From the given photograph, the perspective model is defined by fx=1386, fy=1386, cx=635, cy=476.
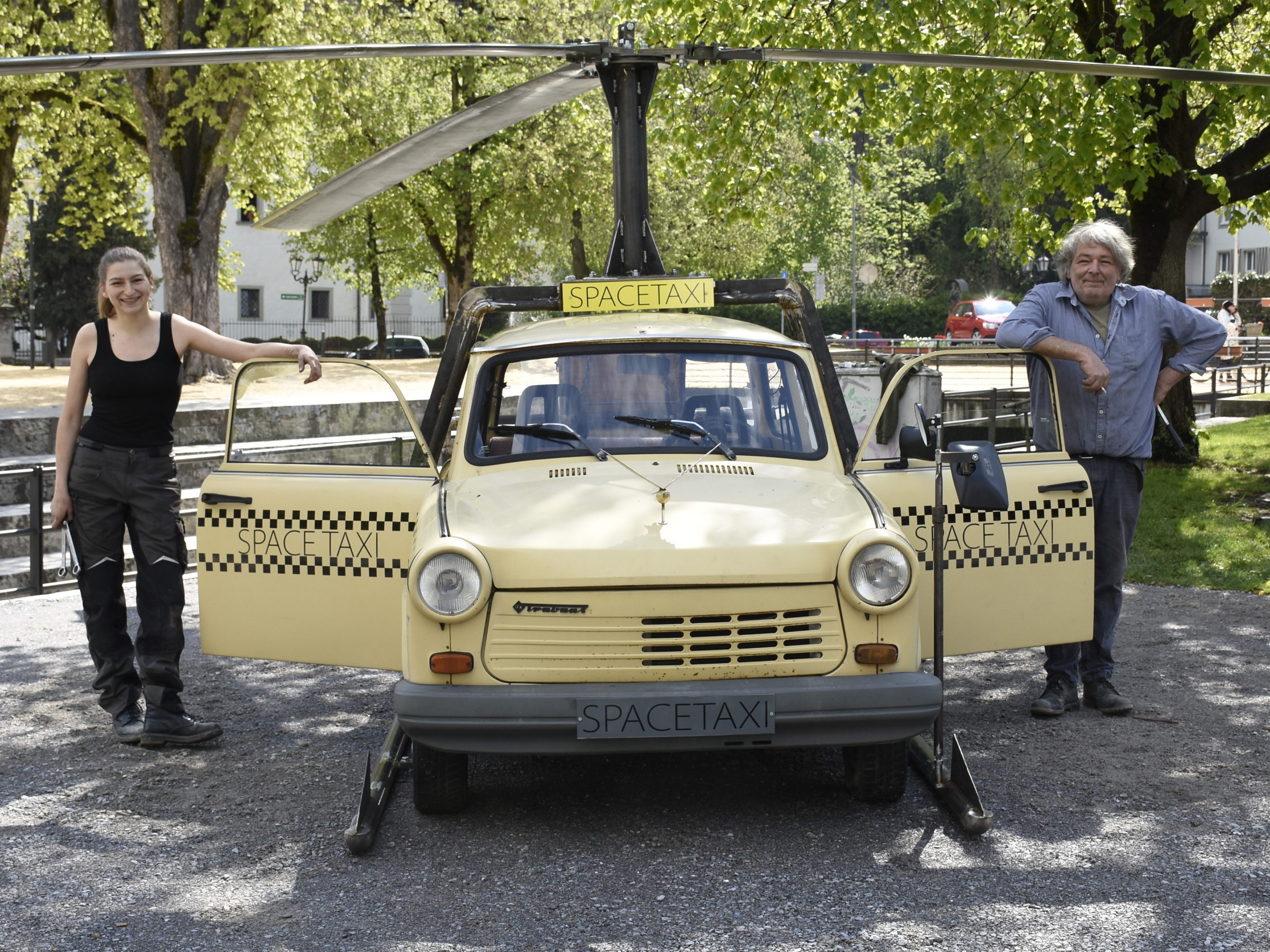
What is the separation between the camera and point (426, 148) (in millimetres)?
8133

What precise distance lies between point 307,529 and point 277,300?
2195 inches

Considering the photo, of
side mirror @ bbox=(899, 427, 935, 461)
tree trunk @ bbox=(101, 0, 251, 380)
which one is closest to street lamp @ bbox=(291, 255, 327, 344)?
tree trunk @ bbox=(101, 0, 251, 380)

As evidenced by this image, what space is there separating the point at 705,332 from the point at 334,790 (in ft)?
7.92

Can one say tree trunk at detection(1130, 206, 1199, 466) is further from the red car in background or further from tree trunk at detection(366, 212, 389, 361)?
the red car in background

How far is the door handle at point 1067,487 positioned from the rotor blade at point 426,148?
12.2 feet

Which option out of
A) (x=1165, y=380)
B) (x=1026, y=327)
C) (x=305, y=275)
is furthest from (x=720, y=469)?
(x=305, y=275)

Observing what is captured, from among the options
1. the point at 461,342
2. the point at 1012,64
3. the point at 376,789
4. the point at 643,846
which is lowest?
the point at 643,846

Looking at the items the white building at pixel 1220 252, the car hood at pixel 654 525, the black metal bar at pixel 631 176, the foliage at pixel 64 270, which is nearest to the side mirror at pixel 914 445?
the car hood at pixel 654 525

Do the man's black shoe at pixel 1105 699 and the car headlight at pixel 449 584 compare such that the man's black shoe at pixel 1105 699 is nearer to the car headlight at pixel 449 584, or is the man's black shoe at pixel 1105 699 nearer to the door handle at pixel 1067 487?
the door handle at pixel 1067 487

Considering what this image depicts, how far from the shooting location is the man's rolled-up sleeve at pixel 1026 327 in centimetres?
629

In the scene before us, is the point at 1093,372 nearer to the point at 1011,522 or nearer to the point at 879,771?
the point at 1011,522

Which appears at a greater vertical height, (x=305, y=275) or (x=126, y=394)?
(x=305, y=275)

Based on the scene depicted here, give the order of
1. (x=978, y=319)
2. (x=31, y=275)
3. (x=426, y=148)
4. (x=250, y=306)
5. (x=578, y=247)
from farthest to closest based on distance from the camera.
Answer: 1. (x=250, y=306)
2. (x=978, y=319)
3. (x=31, y=275)
4. (x=578, y=247)
5. (x=426, y=148)

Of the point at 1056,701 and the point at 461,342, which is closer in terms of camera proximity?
the point at 461,342
